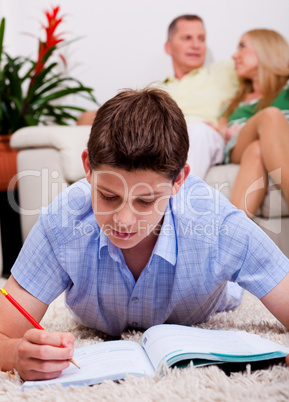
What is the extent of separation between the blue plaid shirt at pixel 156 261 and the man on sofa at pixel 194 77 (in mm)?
1421

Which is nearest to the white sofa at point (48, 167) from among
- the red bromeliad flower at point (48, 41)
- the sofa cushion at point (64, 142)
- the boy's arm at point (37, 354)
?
the sofa cushion at point (64, 142)

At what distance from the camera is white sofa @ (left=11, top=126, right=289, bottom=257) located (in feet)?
6.82

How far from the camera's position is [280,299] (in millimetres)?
925

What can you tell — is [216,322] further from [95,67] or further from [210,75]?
[95,67]

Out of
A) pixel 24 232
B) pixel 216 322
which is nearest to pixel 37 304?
pixel 216 322

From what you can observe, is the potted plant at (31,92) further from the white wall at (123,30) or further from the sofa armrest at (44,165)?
the sofa armrest at (44,165)

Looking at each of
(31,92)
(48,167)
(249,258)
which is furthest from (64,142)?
(249,258)

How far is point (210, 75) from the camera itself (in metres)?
2.70

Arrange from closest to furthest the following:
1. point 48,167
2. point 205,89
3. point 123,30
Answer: point 48,167
point 205,89
point 123,30

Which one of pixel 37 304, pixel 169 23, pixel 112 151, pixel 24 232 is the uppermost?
pixel 169 23

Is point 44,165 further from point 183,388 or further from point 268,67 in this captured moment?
point 183,388

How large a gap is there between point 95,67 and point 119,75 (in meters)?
0.16

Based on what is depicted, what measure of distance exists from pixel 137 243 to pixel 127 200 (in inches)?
6.4

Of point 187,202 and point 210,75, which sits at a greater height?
point 210,75
